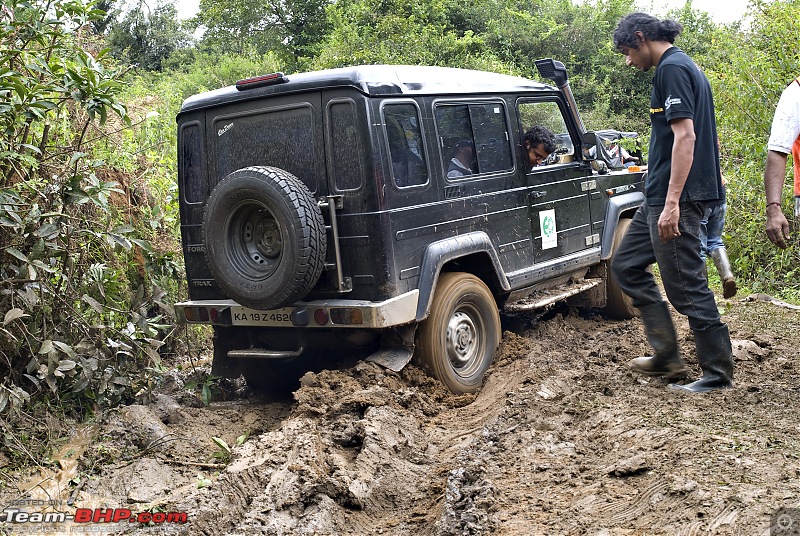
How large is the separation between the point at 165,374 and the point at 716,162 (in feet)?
13.5

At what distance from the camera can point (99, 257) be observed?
5.71 metres

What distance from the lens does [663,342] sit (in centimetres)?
484

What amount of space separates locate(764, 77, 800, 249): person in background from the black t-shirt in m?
0.31

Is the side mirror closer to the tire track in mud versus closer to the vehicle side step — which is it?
the vehicle side step

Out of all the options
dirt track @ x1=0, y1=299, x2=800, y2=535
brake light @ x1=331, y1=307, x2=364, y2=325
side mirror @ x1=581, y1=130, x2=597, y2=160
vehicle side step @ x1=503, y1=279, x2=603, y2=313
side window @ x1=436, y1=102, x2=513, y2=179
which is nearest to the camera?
dirt track @ x1=0, y1=299, x2=800, y2=535

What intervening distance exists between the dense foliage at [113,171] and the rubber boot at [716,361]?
3.37 m

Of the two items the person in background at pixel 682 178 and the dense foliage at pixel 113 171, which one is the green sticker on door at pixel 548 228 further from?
the dense foliage at pixel 113 171

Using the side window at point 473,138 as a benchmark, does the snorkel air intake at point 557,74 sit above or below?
above

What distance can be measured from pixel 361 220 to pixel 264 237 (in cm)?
64

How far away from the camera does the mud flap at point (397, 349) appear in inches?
201

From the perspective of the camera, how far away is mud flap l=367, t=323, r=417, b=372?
5109 millimetres
